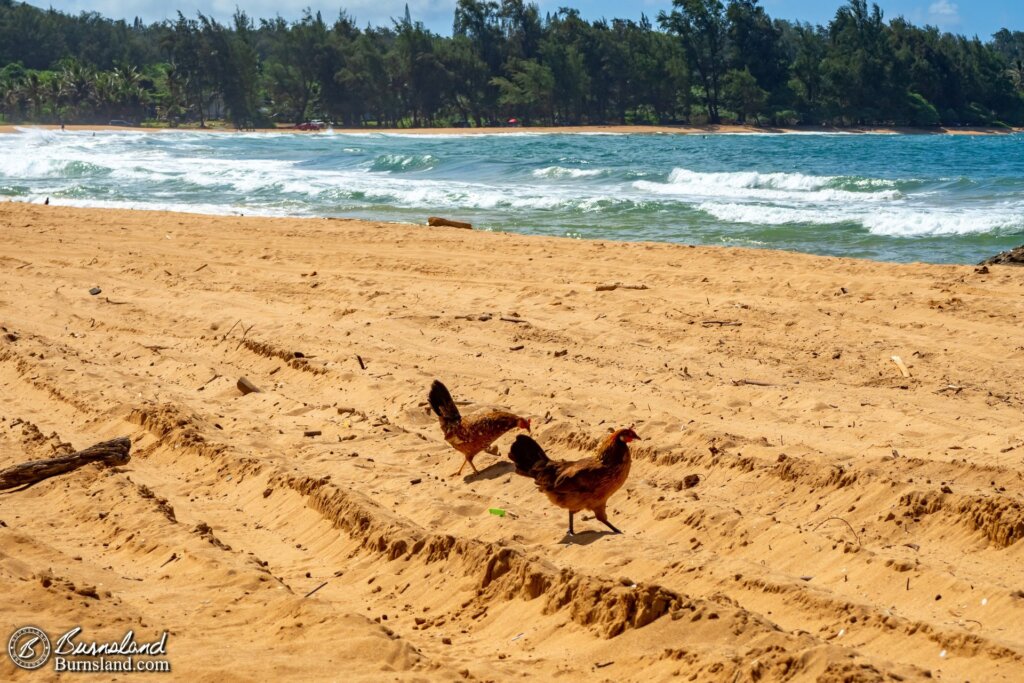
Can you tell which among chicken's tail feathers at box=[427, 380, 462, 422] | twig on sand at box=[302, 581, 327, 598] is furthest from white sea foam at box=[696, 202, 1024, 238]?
twig on sand at box=[302, 581, 327, 598]

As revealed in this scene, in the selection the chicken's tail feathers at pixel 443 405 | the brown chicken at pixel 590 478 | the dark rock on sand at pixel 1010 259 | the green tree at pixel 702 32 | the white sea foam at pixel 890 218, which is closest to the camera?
the brown chicken at pixel 590 478

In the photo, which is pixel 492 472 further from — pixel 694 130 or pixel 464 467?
pixel 694 130

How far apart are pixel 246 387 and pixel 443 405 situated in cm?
237

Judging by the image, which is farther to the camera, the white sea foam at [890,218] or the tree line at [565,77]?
the tree line at [565,77]

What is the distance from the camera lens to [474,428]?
245 inches

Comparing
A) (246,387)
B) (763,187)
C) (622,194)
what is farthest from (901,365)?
(763,187)

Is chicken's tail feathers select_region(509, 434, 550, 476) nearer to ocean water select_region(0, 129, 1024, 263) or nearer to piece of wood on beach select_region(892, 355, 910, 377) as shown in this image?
piece of wood on beach select_region(892, 355, 910, 377)

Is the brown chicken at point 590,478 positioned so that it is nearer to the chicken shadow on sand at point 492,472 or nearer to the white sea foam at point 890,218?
the chicken shadow on sand at point 492,472

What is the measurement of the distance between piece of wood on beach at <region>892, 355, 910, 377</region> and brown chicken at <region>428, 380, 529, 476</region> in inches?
128

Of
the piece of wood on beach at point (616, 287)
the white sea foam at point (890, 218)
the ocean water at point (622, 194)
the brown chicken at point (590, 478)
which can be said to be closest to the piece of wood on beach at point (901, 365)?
the piece of wood on beach at point (616, 287)

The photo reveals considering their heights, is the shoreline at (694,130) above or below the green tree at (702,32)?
below

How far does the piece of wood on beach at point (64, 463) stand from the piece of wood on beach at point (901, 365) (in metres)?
5.28

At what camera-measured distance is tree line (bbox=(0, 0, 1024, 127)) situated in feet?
338

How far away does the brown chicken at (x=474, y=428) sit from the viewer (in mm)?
6234
